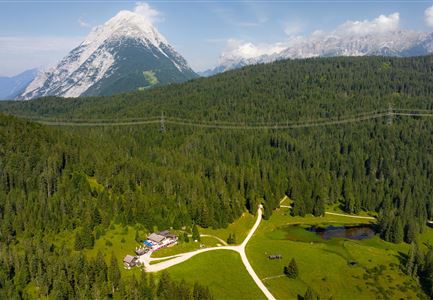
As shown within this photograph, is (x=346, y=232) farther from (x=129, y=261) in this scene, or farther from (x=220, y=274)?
(x=129, y=261)

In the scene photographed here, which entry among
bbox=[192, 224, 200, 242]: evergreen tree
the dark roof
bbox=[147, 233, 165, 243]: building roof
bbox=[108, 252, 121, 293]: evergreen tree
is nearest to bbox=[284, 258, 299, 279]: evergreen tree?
bbox=[192, 224, 200, 242]: evergreen tree

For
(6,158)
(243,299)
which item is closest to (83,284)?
(243,299)

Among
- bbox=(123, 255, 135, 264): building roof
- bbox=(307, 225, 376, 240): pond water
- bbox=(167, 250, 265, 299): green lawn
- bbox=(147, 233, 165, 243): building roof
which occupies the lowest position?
bbox=(307, 225, 376, 240): pond water

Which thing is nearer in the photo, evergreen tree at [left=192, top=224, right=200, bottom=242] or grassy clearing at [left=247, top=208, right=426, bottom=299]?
grassy clearing at [left=247, top=208, right=426, bottom=299]

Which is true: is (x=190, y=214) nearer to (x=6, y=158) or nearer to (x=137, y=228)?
(x=137, y=228)

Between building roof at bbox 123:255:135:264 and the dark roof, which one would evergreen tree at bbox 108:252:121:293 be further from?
the dark roof

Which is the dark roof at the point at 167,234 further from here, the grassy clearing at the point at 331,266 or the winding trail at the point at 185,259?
the grassy clearing at the point at 331,266
